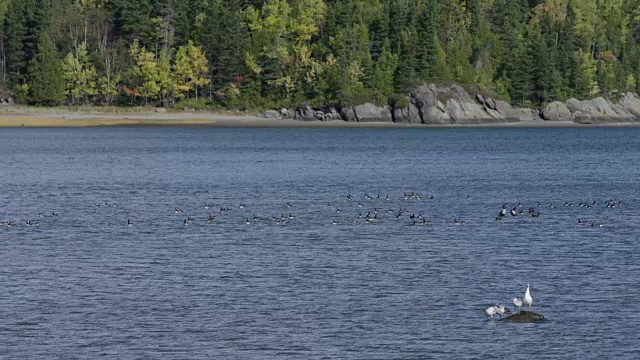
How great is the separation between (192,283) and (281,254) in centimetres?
612

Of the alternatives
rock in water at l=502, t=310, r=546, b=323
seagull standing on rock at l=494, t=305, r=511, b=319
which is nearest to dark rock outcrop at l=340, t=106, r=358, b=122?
seagull standing on rock at l=494, t=305, r=511, b=319

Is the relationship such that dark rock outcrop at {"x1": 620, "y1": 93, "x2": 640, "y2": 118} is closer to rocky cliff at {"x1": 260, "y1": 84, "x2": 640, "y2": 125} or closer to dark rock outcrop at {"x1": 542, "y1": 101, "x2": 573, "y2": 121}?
dark rock outcrop at {"x1": 542, "y1": 101, "x2": 573, "y2": 121}

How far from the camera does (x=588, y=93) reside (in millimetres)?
183750

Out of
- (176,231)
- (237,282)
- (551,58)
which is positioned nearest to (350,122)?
(551,58)

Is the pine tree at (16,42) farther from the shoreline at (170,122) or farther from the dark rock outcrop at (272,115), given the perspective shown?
the dark rock outcrop at (272,115)

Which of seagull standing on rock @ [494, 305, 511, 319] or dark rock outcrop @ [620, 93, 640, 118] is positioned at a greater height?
seagull standing on rock @ [494, 305, 511, 319]

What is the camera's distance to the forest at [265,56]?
555 feet

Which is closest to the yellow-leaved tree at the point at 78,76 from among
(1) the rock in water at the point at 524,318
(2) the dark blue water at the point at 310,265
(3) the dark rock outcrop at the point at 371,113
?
(3) the dark rock outcrop at the point at 371,113

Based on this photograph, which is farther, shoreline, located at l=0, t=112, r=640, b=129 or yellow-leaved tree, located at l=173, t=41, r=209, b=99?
yellow-leaved tree, located at l=173, t=41, r=209, b=99

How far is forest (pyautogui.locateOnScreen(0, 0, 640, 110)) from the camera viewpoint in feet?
555

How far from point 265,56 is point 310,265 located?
141 meters

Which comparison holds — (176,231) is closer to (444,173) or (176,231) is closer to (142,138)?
(444,173)

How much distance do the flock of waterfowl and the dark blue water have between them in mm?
254

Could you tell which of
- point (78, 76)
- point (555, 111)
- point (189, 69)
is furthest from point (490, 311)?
point (555, 111)
